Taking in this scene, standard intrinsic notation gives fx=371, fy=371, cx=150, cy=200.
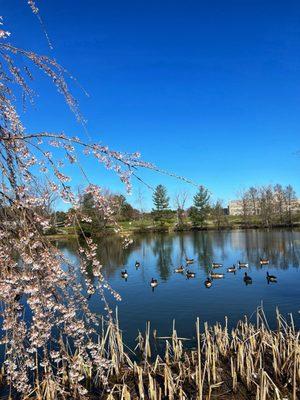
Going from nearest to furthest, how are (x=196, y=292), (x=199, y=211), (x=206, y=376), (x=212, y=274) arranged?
(x=206, y=376) < (x=196, y=292) < (x=212, y=274) < (x=199, y=211)

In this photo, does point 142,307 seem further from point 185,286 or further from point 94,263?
point 94,263

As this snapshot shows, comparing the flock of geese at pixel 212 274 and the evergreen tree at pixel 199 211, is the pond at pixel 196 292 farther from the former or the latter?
the evergreen tree at pixel 199 211

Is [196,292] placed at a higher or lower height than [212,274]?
lower

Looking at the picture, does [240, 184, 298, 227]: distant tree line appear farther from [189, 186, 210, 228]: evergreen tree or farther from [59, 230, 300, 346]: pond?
[59, 230, 300, 346]: pond

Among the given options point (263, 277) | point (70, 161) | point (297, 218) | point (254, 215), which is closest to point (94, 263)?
point (70, 161)

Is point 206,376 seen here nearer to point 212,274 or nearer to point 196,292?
point 196,292

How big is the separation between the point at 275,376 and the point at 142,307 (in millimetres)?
7967

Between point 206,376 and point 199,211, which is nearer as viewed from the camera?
point 206,376

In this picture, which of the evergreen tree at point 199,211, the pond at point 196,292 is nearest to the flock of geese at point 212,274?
the pond at point 196,292

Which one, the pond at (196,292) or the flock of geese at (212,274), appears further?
the flock of geese at (212,274)

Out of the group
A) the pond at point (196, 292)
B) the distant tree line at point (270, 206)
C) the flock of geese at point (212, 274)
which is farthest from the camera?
the distant tree line at point (270, 206)

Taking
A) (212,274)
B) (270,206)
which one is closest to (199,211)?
(270,206)

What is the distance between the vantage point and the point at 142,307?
1436 cm

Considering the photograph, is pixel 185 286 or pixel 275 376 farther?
pixel 185 286
